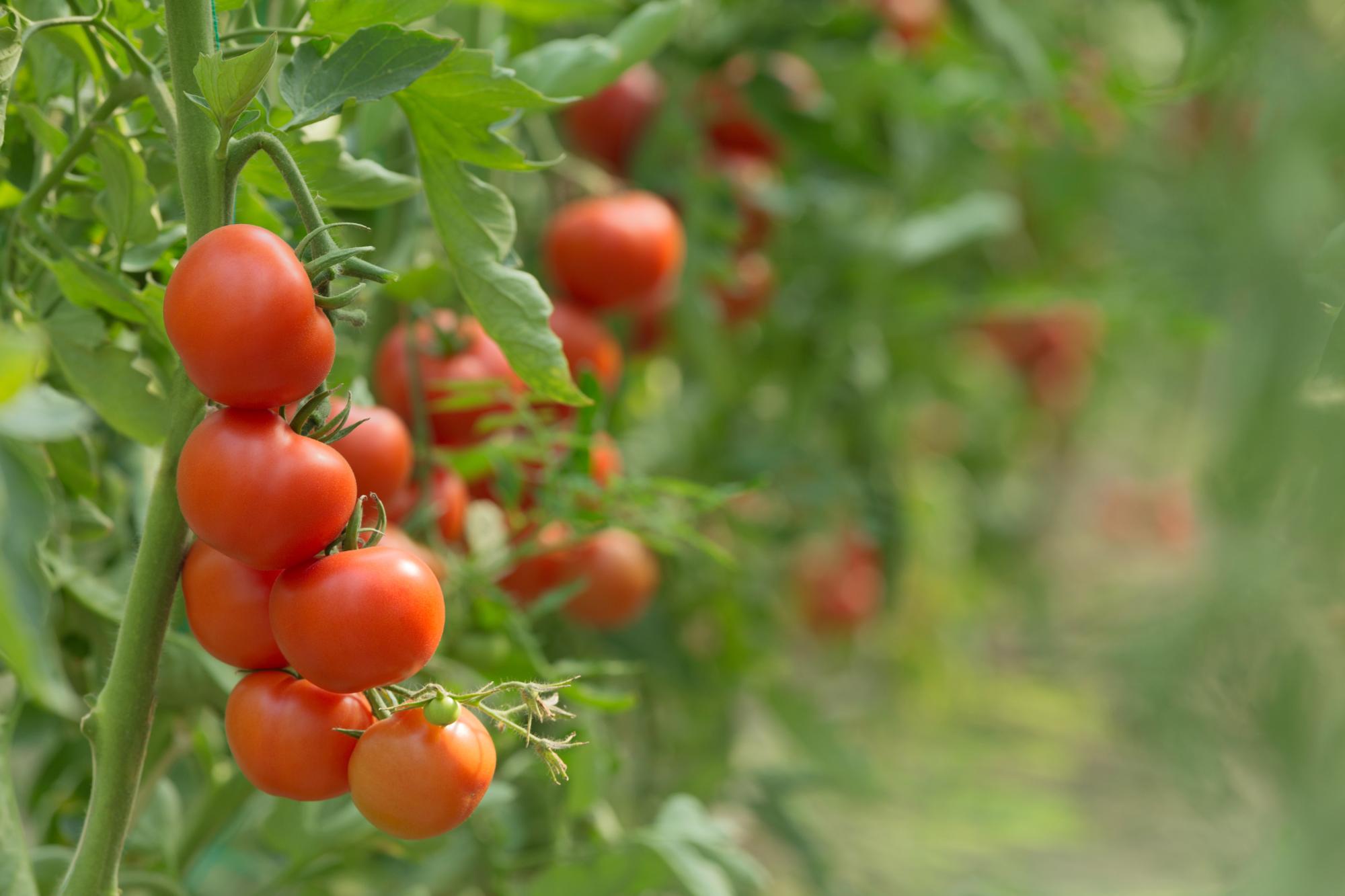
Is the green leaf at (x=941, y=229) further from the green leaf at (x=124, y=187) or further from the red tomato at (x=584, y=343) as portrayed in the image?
the green leaf at (x=124, y=187)

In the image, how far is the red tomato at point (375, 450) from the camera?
27 centimetres

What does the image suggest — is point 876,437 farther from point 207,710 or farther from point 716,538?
point 207,710

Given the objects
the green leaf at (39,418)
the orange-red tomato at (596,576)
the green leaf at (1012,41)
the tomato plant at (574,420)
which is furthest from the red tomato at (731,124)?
the green leaf at (39,418)

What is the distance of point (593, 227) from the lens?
1.43 feet

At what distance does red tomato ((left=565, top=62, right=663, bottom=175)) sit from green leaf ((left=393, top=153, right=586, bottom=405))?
0.98 ft

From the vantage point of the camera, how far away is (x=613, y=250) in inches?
17.1

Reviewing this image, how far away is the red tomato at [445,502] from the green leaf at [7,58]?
0.50 feet

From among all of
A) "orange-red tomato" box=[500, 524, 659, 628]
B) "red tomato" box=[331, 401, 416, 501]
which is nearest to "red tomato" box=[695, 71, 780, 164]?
"orange-red tomato" box=[500, 524, 659, 628]

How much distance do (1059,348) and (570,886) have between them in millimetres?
705

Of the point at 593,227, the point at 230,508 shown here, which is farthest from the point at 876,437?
the point at 230,508

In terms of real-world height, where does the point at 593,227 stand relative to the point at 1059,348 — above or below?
above

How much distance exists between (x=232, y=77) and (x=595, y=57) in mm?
134

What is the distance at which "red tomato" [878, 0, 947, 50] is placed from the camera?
24.0 inches

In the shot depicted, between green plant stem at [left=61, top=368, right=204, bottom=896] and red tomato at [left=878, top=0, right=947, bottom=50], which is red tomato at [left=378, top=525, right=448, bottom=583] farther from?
red tomato at [left=878, top=0, right=947, bottom=50]
